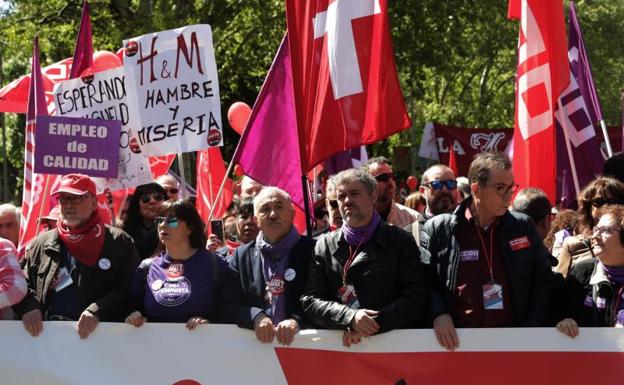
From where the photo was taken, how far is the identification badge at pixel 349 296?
5.25m

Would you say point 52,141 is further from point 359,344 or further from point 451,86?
point 451,86

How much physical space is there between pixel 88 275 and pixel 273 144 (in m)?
1.63

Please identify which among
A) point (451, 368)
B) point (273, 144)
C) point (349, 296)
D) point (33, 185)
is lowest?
point (451, 368)

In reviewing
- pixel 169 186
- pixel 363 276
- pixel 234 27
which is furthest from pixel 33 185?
pixel 234 27

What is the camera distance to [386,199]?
700 cm

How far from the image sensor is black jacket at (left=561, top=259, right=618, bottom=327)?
205 inches

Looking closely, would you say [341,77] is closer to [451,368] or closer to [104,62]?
[451,368]

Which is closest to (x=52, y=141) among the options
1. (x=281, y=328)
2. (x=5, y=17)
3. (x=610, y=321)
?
(x=281, y=328)

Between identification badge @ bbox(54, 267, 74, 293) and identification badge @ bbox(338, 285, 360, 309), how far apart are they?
1.53 m

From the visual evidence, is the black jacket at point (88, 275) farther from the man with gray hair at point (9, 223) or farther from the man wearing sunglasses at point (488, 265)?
the man with gray hair at point (9, 223)

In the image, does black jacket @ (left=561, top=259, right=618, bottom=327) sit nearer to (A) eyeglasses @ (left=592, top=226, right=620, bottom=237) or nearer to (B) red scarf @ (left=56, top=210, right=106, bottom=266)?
(A) eyeglasses @ (left=592, top=226, right=620, bottom=237)

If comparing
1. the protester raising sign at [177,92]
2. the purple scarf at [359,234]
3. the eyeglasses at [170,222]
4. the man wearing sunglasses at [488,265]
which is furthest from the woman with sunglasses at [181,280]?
the protester raising sign at [177,92]

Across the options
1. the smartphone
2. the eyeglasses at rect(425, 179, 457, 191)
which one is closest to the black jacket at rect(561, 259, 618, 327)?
the eyeglasses at rect(425, 179, 457, 191)

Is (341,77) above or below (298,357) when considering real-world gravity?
above
